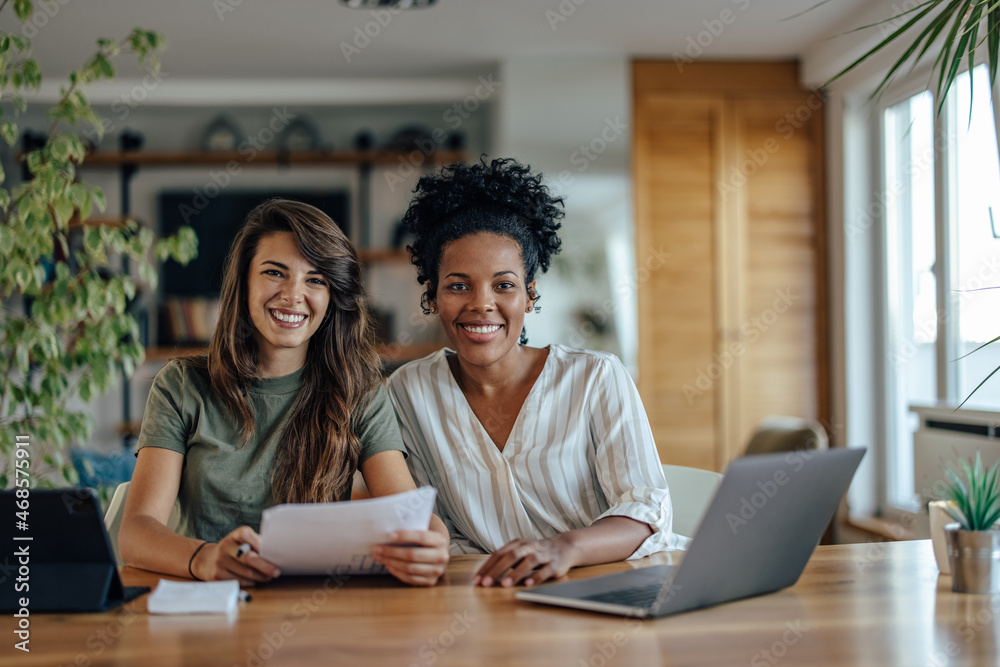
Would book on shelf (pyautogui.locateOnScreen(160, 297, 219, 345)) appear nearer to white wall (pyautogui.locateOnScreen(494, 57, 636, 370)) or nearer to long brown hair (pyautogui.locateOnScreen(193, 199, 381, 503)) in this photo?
white wall (pyautogui.locateOnScreen(494, 57, 636, 370))

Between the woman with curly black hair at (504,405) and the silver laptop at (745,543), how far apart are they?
0.35 meters

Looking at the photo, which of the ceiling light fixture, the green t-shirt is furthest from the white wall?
the green t-shirt

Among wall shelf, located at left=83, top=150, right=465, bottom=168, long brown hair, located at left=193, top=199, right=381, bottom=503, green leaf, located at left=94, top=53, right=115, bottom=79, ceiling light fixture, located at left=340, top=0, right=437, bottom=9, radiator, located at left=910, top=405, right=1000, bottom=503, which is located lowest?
radiator, located at left=910, top=405, right=1000, bottom=503

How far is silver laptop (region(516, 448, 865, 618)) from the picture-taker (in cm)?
99

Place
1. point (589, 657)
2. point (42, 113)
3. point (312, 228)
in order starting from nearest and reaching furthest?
point (589, 657)
point (312, 228)
point (42, 113)

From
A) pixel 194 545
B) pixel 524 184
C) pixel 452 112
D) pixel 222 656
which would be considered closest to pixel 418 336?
pixel 452 112

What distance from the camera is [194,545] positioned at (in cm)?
128

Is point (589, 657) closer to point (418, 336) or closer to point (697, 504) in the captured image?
point (697, 504)

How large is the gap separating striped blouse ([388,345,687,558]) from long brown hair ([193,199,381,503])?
146 mm

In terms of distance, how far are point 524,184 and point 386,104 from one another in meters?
3.71

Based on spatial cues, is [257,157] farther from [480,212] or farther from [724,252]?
[480,212]

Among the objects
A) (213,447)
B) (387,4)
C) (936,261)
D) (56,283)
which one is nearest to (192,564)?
(213,447)

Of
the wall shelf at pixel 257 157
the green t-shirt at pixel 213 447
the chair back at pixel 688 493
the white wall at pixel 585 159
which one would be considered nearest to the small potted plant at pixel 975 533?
the chair back at pixel 688 493

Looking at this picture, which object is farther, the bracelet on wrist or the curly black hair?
the curly black hair
